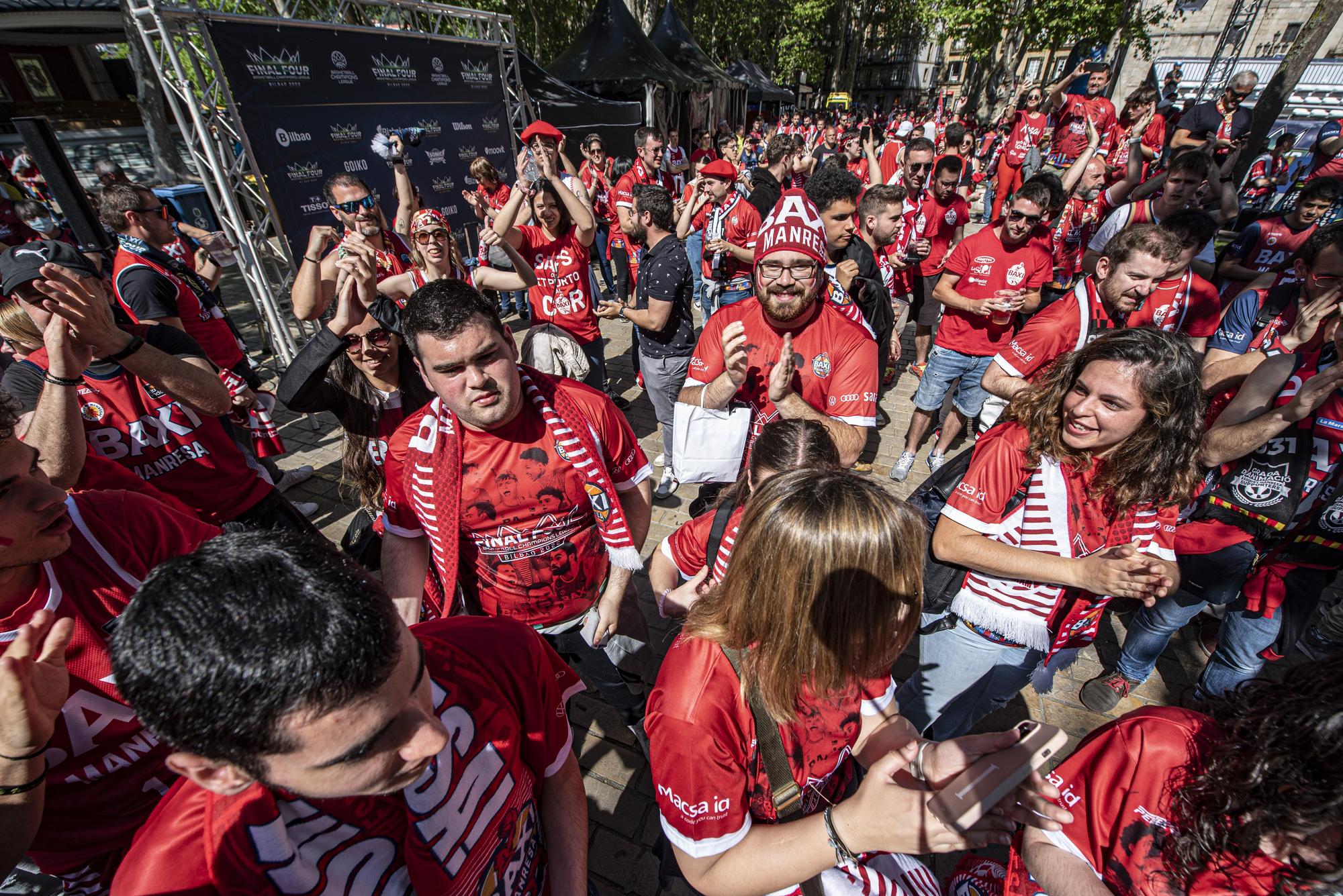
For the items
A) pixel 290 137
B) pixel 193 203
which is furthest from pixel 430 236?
pixel 193 203

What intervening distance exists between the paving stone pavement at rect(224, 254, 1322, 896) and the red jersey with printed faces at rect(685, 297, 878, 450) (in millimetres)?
522

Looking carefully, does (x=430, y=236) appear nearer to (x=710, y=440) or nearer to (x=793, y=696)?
(x=710, y=440)

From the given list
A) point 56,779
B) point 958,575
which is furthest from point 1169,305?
point 56,779

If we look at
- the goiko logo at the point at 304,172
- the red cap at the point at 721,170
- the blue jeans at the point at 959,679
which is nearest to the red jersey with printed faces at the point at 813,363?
the blue jeans at the point at 959,679

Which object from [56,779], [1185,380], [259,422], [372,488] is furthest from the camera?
[259,422]

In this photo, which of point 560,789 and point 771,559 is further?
point 560,789

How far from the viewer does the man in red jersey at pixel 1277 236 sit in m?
5.11

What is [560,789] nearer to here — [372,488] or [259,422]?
[372,488]

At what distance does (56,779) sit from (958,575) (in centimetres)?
303

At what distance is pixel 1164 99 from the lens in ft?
45.0

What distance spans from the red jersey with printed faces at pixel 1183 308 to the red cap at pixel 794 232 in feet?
7.56

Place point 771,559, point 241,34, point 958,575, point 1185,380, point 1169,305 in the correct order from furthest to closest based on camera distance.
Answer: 1. point 241,34
2. point 1169,305
3. point 958,575
4. point 1185,380
5. point 771,559

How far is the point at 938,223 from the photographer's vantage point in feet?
20.0

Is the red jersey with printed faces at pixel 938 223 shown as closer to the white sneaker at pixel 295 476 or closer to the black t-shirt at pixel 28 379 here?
the black t-shirt at pixel 28 379
